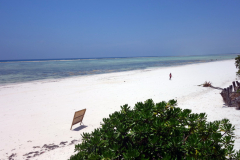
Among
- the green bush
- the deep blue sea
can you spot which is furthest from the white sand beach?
the deep blue sea

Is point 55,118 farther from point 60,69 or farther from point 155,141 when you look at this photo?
point 60,69

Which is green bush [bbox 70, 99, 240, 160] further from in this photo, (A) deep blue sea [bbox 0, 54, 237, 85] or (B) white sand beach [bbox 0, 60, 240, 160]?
(A) deep blue sea [bbox 0, 54, 237, 85]

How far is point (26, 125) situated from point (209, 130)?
25.2ft

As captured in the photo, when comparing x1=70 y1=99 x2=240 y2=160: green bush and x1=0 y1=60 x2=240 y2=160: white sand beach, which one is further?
x1=0 y1=60 x2=240 y2=160: white sand beach

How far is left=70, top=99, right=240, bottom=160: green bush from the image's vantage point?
2.22 meters

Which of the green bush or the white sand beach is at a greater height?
the green bush

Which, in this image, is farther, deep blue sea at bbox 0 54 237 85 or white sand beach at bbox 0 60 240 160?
deep blue sea at bbox 0 54 237 85

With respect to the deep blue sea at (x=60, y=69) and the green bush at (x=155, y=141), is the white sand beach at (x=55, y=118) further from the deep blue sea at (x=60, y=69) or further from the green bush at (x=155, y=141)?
the deep blue sea at (x=60, y=69)

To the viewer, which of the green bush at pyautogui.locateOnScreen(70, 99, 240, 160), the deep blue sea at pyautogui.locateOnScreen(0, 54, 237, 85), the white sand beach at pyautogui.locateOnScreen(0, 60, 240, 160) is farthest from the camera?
the deep blue sea at pyautogui.locateOnScreen(0, 54, 237, 85)

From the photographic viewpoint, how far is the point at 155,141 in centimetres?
220

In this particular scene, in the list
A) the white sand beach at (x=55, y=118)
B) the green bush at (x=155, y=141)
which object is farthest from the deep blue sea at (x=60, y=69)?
the green bush at (x=155, y=141)

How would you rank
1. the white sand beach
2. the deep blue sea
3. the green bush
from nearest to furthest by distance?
the green bush, the white sand beach, the deep blue sea

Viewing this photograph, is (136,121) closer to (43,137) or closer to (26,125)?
(43,137)

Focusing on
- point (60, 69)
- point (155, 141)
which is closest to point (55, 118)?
point (155, 141)
